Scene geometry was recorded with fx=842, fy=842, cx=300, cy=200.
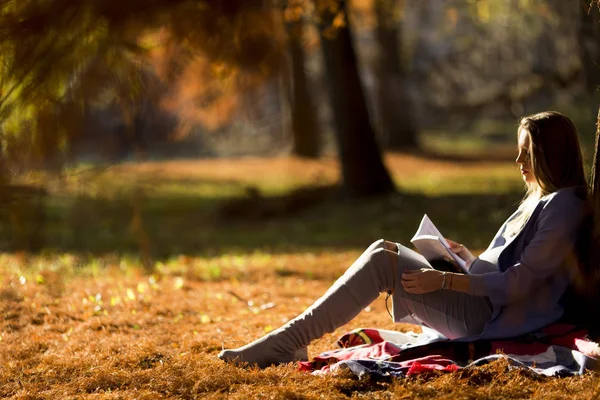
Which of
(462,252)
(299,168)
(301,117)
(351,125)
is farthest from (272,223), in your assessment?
(462,252)

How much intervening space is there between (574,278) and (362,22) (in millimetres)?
16885

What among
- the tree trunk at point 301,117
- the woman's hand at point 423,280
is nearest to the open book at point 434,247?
the woman's hand at point 423,280

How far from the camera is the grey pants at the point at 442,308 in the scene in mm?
4160

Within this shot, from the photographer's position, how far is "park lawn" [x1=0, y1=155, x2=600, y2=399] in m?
4.02

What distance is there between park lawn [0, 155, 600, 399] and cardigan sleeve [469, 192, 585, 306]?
38 cm

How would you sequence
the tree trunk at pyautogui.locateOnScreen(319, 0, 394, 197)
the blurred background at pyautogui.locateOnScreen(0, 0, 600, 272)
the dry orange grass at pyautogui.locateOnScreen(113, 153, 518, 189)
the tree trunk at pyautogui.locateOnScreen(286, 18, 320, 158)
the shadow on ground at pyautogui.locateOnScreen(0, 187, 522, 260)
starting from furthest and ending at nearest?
the tree trunk at pyautogui.locateOnScreen(286, 18, 320, 158)
the dry orange grass at pyautogui.locateOnScreen(113, 153, 518, 189)
the tree trunk at pyautogui.locateOnScreen(319, 0, 394, 197)
the shadow on ground at pyautogui.locateOnScreen(0, 187, 522, 260)
the blurred background at pyautogui.locateOnScreen(0, 0, 600, 272)

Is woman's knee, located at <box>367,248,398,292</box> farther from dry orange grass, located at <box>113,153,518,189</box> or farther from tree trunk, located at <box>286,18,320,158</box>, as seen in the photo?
tree trunk, located at <box>286,18,320,158</box>

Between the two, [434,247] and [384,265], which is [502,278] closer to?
[434,247]

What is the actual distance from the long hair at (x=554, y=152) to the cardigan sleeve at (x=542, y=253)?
0.10 meters

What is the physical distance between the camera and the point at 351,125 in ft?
44.5

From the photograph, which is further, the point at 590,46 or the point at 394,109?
the point at 394,109

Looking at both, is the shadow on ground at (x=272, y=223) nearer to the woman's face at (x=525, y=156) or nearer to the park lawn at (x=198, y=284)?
the park lawn at (x=198, y=284)

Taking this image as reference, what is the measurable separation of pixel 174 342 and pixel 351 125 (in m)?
8.78

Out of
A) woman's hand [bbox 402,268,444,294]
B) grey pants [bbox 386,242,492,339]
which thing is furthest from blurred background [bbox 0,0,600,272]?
woman's hand [bbox 402,268,444,294]
